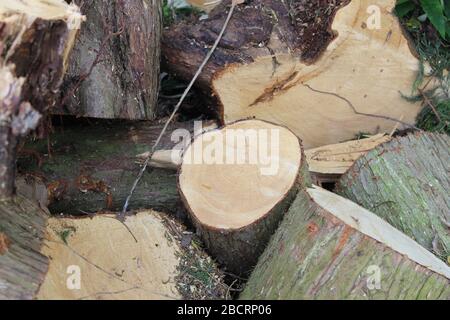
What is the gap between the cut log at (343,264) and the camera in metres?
1.81

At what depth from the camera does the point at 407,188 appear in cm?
227

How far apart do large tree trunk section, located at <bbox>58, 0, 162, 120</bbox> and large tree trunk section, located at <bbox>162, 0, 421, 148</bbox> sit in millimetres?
248

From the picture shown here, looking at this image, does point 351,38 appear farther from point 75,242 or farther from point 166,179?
point 75,242

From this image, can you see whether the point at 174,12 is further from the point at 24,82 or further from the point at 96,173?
the point at 24,82

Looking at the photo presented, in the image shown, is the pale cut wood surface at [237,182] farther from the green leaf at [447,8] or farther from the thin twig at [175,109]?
the green leaf at [447,8]

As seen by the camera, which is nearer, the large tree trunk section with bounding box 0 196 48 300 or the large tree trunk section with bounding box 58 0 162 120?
the large tree trunk section with bounding box 0 196 48 300

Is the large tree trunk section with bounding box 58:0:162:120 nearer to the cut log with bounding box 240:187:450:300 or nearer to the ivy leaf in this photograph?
the cut log with bounding box 240:187:450:300

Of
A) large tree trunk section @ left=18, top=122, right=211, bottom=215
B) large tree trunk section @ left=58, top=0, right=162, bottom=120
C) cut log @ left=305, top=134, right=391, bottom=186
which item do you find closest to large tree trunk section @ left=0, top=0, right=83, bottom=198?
large tree trunk section @ left=58, top=0, right=162, bottom=120

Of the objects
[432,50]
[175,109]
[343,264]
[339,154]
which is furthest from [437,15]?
[343,264]

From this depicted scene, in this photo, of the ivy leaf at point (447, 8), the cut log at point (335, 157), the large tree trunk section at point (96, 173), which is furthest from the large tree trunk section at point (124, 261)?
the ivy leaf at point (447, 8)

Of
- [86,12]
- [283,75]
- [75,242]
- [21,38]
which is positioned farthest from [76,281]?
[283,75]

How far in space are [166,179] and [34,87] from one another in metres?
0.81

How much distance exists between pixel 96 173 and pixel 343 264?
1015 millimetres

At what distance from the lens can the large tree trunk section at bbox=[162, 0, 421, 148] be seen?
251cm
